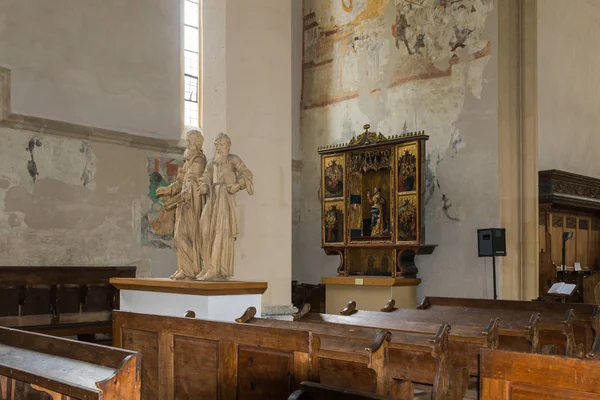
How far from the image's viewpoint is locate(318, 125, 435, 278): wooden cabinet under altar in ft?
35.9

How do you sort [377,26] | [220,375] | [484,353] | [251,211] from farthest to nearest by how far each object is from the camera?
1. [377,26]
2. [251,211]
3. [220,375]
4. [484,353]

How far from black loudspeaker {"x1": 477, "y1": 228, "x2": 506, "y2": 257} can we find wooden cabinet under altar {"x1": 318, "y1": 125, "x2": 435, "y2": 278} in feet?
3.38

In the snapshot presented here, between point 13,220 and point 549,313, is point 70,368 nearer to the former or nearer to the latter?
point 549,313

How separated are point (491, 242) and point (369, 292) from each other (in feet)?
7.78

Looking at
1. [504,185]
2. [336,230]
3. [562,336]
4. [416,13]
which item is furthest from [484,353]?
[416,13]

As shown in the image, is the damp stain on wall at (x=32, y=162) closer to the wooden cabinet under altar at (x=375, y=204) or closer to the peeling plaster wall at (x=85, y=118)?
the peeling plaster wall at (x=85, y=118)

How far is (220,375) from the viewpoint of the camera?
4254mm

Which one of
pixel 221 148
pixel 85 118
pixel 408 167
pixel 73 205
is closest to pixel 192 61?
pixel 85 118

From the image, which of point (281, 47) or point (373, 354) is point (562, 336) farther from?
point (281, 47)

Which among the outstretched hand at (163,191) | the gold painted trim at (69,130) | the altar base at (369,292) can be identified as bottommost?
the altar base at (369,292)

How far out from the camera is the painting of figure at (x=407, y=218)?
1087 centimetres

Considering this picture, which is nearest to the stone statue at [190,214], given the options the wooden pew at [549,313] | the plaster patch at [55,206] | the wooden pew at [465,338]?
the wooden pew at [465,338]

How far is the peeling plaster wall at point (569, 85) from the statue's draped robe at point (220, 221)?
22.6ft

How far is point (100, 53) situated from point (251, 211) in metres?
4.72
